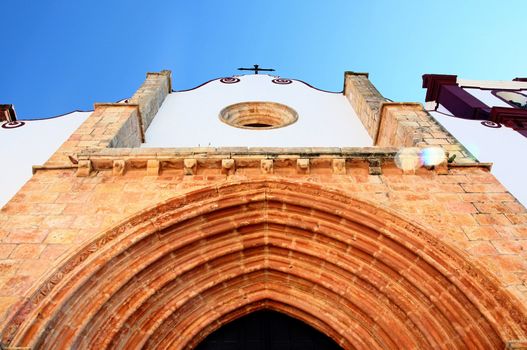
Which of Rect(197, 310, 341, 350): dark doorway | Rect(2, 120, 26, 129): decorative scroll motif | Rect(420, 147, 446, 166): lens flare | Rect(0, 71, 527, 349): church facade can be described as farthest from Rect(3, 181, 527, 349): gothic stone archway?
Rect(2, 120, 26, 129): decorative scroll motif

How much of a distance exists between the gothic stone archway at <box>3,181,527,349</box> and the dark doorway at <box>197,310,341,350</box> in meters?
0.20

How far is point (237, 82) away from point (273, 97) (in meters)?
1.68

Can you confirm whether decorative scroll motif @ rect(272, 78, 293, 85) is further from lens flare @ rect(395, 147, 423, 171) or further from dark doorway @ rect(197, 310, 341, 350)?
dark doorway @ rect(197, 310, 341, 350)

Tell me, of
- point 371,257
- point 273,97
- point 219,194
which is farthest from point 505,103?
point 219,194

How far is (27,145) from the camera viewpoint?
28.8 feet

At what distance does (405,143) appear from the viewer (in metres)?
7.45

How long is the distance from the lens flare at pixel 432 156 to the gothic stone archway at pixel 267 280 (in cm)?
131

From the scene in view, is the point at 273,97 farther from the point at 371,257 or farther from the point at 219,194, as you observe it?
the point at 371,257

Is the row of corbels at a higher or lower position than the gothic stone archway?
higher

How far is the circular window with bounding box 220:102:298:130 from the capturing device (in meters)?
10.5

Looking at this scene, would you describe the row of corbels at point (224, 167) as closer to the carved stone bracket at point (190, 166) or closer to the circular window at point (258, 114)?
the carved stone bracket at point (190, 166)

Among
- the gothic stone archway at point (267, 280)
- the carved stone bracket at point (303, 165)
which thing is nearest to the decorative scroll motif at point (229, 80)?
the carved stone bracket at point (303, 165)

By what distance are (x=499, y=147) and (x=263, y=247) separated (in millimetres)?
5934

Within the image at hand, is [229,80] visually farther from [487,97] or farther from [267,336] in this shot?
[267,336]
